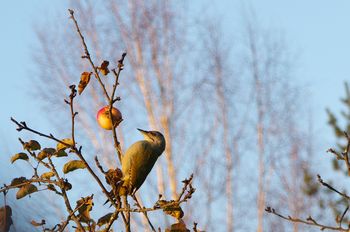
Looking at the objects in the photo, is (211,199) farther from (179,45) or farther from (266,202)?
(179,45)

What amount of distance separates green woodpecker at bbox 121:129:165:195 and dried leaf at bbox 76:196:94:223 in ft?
0.34

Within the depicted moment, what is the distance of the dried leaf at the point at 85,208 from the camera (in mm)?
923

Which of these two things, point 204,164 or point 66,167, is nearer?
point 66,167

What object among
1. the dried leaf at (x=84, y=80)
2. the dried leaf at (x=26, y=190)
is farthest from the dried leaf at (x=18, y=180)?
the dried leaf at (x=84, y=80)

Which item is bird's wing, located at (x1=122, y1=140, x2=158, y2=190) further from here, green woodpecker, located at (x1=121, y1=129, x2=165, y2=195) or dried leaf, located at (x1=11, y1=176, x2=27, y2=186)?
dried leaf, located at (x1=11, y1=176, x2=27, y2=186)

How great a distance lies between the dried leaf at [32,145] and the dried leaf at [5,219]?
0.34 feet

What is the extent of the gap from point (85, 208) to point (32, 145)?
0.12 metres

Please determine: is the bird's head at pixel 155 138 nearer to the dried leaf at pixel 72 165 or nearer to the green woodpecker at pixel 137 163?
the green woodpecker at pixel 137 163

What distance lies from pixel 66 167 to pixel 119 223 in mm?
4884

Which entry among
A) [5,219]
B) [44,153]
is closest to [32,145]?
[44,153]

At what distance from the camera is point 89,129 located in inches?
252

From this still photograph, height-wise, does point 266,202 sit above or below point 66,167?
above

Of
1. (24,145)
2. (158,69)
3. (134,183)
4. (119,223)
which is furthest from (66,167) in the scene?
(158,69)

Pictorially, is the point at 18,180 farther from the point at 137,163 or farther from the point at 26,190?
the point at 137,163
